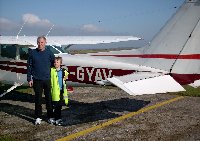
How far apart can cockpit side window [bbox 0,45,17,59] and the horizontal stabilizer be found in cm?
501

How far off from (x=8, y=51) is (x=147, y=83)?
5.81m

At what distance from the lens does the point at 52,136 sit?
678cm

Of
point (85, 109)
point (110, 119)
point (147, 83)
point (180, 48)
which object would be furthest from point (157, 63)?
point (85, 109)

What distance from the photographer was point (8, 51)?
34.7 feet

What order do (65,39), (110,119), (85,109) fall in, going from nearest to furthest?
(110,119) < (85,109) < (65,39)

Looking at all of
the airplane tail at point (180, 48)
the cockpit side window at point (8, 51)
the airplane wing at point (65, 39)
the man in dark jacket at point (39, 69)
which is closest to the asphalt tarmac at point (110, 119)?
the man in dark jacket at point (39, 69)

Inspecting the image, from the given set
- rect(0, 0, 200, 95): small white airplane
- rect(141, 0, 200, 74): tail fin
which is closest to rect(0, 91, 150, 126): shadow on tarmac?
rect(0, 0, 200, 95): small white airplane

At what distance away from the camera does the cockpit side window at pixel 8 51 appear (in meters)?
10.5

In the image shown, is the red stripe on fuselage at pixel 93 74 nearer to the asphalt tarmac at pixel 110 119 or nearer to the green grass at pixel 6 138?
the asphalt tarmac at pixel 110 119

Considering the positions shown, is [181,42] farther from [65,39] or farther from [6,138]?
[65,39]

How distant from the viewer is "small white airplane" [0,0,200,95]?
22.9 ft

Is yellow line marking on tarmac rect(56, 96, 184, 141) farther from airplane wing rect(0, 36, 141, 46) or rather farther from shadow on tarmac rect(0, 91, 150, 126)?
airplane wing rect(0, 36, 141, 46)

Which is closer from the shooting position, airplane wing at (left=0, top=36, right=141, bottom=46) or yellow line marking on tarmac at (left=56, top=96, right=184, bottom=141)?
yellow line marking on tarmac at (left=56, top=96, right=184, bottom=141)

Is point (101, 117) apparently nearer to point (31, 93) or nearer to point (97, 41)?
point (31, 93)
